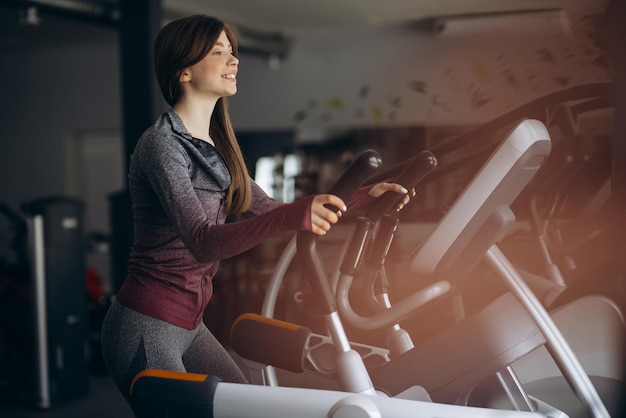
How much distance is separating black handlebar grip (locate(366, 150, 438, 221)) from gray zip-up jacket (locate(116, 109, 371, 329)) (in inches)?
3.2

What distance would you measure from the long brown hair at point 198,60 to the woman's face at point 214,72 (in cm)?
1

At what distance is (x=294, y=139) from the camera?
686 centimetres

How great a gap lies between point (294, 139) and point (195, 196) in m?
5.69

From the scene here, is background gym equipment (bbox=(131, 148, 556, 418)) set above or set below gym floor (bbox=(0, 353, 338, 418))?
above

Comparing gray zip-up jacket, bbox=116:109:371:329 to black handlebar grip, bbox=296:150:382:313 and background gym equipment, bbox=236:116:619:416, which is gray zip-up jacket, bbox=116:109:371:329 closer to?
black handlebar grip, bbox=296:150:382:313

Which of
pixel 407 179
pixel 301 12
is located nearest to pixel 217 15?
pixel 301 12

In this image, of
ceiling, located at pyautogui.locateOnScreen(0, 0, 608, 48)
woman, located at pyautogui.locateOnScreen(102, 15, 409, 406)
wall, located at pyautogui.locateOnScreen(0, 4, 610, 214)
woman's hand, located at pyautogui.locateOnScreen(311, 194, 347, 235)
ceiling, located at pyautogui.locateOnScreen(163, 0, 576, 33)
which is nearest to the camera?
woman's hand, located at pyautogui.locateOnScreen(311, 194, 347, 235)

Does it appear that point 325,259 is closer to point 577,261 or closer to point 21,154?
point 577,261

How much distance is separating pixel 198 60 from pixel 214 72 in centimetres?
4

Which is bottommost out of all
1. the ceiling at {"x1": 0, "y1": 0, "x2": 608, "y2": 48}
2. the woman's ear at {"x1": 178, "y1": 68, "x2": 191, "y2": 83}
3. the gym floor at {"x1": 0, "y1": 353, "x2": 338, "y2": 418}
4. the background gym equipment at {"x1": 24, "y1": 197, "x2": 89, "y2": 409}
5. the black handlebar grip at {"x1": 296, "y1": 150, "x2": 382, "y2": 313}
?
the gym floor at {"x1": 0, "y1": 353, "x2": 338, "y2": 418}

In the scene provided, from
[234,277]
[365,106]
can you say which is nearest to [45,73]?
[365,106]

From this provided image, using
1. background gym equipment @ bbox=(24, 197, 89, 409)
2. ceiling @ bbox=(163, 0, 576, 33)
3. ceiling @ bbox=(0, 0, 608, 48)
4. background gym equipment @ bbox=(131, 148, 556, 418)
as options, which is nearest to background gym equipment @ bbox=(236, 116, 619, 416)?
background gym equipment @ bbox=(131, 148, 556, 418)

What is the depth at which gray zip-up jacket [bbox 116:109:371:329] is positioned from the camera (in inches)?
46.0

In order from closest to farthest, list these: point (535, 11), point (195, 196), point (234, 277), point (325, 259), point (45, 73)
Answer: point (195, 196) → point (535, 11) → point (325, 259) → point (234, 277) → point (45, 73)
